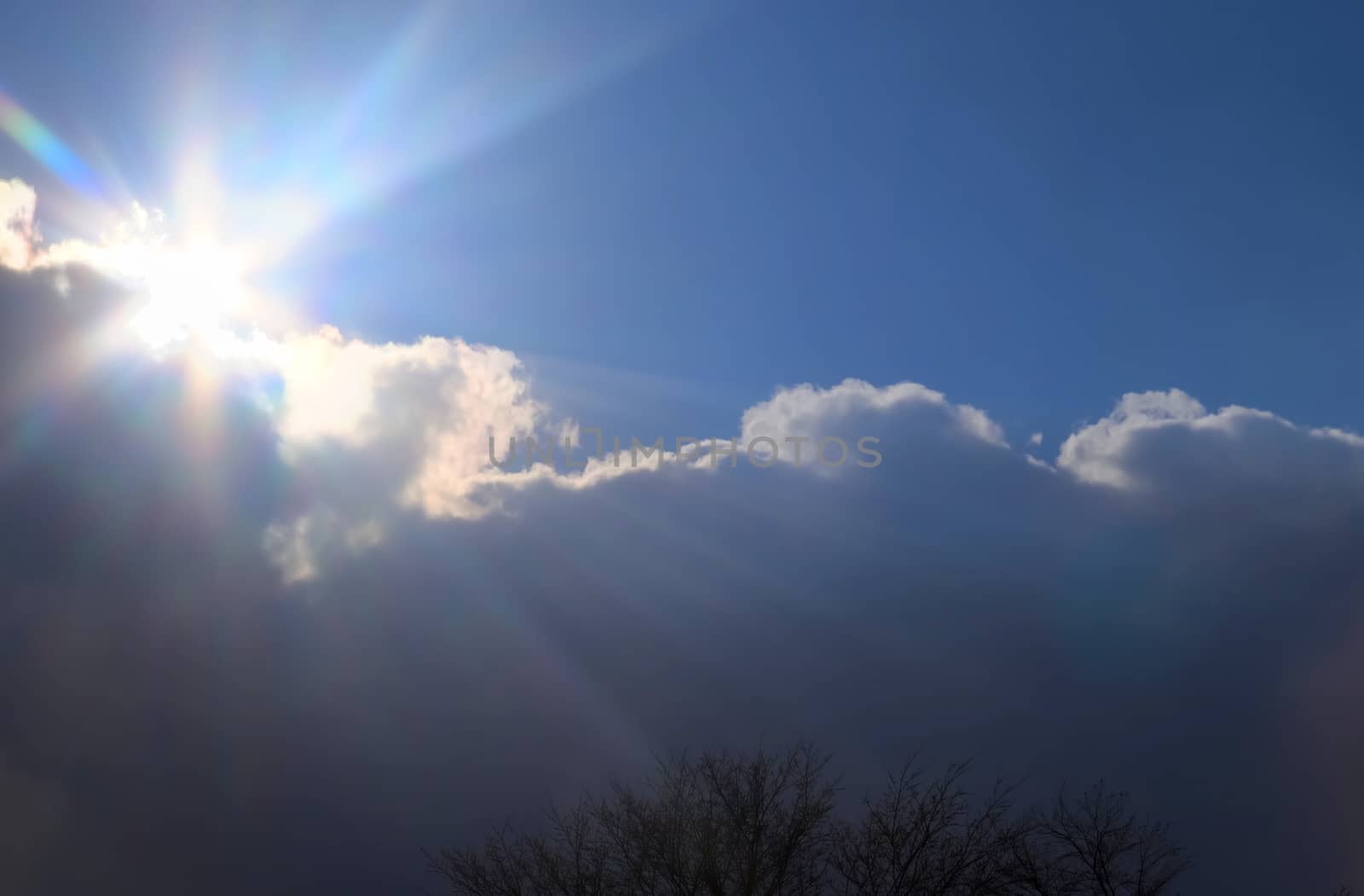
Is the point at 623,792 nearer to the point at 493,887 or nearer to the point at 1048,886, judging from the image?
the point at 493,887

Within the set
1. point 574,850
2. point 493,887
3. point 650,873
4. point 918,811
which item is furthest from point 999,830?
point 493,887

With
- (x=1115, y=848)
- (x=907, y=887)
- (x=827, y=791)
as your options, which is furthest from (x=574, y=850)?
(x=1115, y=848)

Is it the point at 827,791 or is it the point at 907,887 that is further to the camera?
the point at 827,791

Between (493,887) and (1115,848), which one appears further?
(1115,848)

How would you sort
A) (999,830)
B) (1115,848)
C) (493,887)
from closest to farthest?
(999,830)
(493,887)
(1115,848)

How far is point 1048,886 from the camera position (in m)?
24.2

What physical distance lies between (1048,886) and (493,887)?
1457cm

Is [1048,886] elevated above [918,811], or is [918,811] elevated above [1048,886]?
[918,811]

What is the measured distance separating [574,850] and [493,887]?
2.29 meters

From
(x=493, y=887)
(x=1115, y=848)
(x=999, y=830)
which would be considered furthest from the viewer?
(x=1115, y=848)

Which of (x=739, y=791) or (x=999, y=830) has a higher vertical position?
(x=739, y=791)

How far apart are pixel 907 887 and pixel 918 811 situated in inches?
71.3

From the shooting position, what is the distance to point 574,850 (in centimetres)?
2494

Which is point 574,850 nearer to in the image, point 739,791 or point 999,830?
point 739,791
